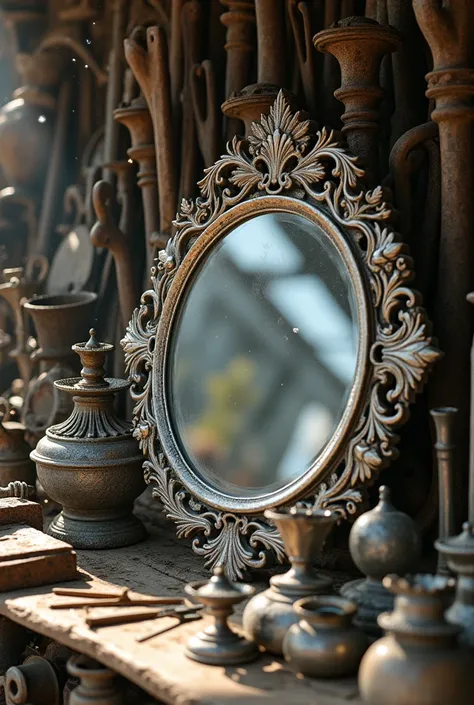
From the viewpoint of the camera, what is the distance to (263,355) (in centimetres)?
250

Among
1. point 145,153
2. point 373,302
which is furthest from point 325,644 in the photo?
point 145,153

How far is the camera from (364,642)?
6.03 ft

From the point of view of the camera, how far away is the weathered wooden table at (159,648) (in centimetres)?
177

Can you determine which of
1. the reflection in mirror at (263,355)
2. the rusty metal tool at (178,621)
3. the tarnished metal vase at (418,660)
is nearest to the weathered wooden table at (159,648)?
the rusty metal tool at (178,621)

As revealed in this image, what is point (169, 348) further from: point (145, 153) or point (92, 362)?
point (145, 153)

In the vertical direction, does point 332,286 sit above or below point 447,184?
below

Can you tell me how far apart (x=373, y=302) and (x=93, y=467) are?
0.95 metres

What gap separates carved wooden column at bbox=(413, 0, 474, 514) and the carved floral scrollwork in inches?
5.9

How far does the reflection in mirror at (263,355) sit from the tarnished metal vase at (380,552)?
360 mm

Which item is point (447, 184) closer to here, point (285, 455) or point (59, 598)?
point (285, 455)

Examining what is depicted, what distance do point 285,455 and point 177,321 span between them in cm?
52

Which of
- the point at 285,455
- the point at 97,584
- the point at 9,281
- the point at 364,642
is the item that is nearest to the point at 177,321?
the point at 285,455

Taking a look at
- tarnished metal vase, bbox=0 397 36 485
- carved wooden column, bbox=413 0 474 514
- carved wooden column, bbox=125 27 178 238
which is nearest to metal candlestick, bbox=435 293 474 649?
carved wooden column, bbox=413 0 474 514

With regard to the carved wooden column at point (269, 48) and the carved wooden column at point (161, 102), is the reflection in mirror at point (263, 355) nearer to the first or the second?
the carved wooden column at point (269, 48)
